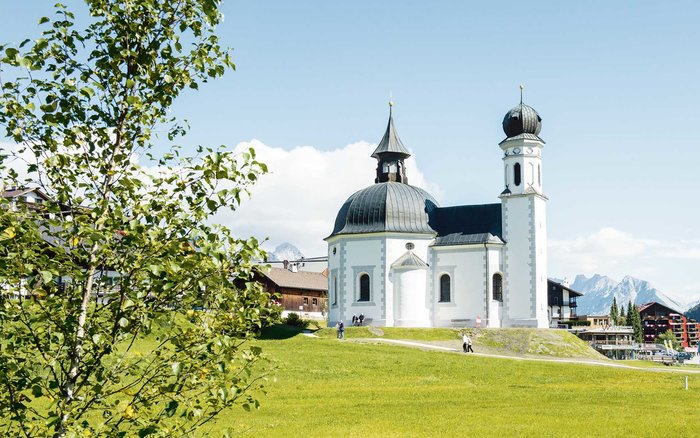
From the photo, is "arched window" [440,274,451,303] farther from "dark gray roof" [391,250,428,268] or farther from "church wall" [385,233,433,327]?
"dark gray roof" [391,250,428,268]

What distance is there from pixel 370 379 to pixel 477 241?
27.2 m

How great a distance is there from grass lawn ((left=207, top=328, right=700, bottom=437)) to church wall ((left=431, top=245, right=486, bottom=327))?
564 inches

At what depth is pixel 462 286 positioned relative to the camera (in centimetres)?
5884

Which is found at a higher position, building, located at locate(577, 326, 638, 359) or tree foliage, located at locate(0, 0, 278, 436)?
tree foliage, located at locate(0, 0, 278, 436)

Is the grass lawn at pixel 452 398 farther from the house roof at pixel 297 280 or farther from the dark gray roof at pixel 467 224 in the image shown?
the house roof at pixel 297 280

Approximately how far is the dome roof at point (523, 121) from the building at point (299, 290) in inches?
1220

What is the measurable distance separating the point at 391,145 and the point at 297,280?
2691 centimetres

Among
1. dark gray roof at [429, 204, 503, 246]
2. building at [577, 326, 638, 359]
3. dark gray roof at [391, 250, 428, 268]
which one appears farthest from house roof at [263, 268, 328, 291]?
building at [577, 326, 638, 359]

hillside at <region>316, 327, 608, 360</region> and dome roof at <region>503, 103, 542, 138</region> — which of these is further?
dome roof at <region>503, 103, 542, 138</region>

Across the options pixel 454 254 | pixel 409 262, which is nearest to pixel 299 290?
pixel 409 262

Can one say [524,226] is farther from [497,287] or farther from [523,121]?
[523,121]

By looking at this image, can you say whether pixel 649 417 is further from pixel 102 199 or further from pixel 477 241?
pixel 477 241

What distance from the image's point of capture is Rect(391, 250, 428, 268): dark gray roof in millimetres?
58487

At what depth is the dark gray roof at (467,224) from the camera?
58.7 meters
